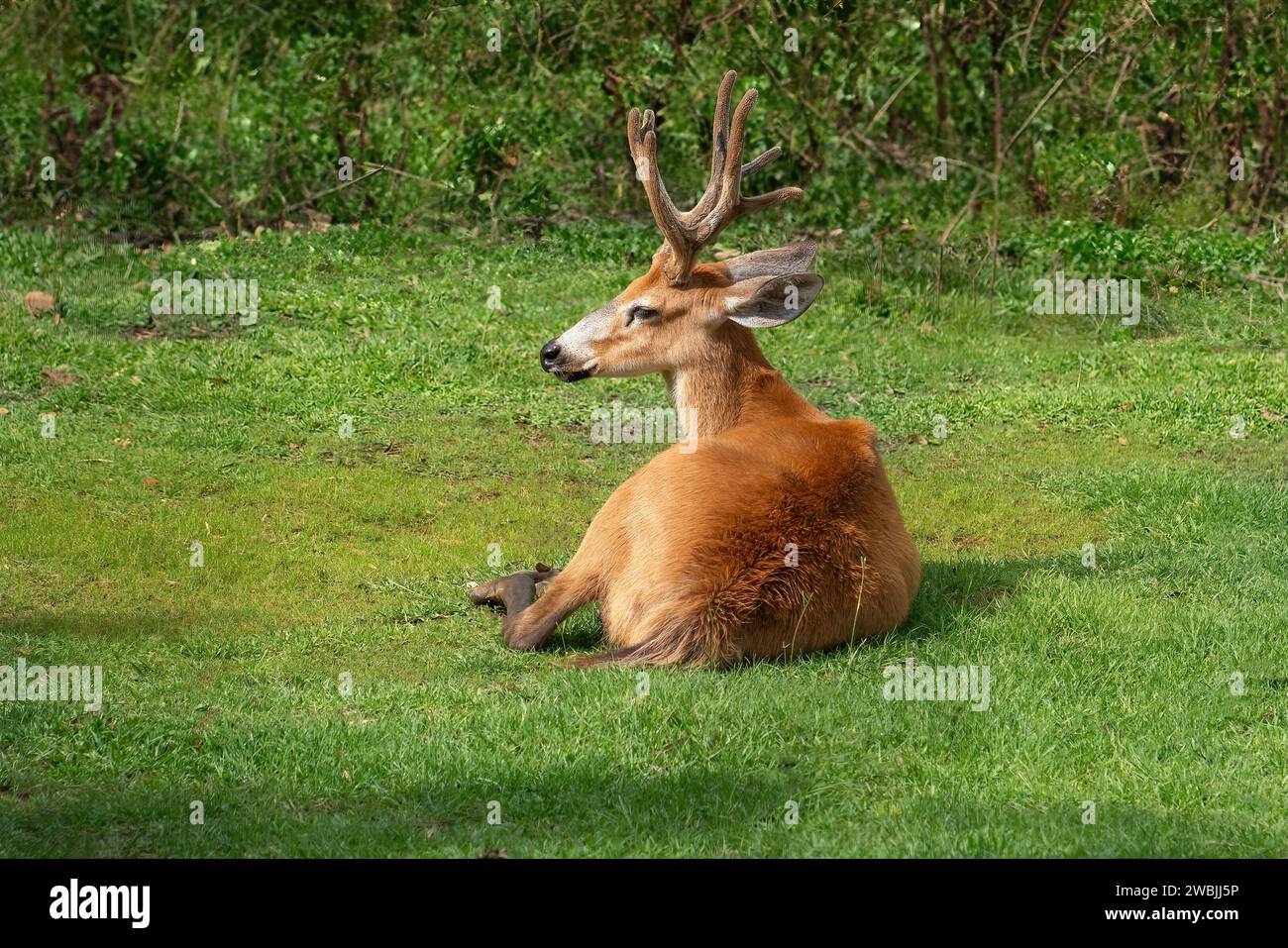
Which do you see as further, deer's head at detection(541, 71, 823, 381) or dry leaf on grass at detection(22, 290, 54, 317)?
dry leaf on grass at detection(22, 290, 54, 317)

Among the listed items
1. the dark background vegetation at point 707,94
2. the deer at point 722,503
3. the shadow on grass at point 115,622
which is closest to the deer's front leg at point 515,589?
the deer at point 722,503

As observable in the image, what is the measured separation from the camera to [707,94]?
14.4 metres

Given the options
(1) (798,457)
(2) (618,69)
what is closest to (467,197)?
(2) (618,69)

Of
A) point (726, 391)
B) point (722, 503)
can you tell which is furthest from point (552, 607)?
point (726, 391)

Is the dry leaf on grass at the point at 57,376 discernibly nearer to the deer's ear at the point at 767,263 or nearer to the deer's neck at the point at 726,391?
the deer's neck at the point at 726,391

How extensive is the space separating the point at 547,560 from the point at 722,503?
1.99 meters

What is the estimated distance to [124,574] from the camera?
7199 mm

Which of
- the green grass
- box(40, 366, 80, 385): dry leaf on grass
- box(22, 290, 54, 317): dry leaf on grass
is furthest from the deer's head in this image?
box(22, 290, 54, 317): dry leaf on grass

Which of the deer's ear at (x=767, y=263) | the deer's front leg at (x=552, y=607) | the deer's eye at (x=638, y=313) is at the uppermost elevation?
the deer's ear at (x=767, y=263)

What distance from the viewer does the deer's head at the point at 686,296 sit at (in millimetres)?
6711

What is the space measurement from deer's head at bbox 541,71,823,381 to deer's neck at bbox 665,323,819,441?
0.05 metres

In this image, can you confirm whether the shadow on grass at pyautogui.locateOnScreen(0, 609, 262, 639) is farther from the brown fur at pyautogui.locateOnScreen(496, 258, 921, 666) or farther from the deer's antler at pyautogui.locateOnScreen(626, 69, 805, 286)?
the deer's antler at pyautogui.locateOnScreen(626, 69, 805, 286)

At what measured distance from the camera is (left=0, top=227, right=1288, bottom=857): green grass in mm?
4758

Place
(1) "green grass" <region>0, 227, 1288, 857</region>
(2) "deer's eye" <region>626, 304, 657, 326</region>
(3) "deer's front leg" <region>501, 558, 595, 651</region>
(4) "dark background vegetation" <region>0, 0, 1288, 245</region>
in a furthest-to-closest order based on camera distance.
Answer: (4) "dark background vegetation" <region>0, 0, 1288, 245</region>
(2) "deer's eye" <region>626, 304, 657, 326</region>
(3) "deer's front leg" <region>501, 558, 595, 651</region>
(1) "green grass" <region>0, 227, 1288, 857</region>
